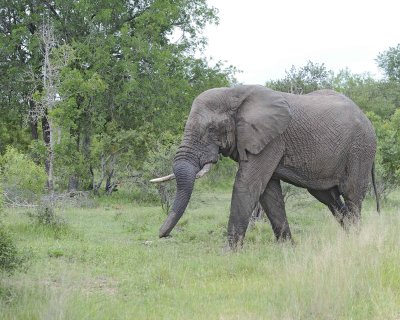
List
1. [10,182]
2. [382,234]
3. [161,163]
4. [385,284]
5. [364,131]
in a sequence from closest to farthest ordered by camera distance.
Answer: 1. [385,284]
2. [382,234]
3. [364,131]
4. [10,182]
5. [161,163]

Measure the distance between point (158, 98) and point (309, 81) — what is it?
6.34 m

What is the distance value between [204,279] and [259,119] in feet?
10.5

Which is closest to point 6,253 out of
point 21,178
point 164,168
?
point 21,178

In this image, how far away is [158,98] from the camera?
2352 centimetres

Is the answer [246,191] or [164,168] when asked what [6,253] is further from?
[164,168]

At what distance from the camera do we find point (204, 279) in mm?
7656

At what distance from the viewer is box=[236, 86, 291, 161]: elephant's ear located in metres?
9.80

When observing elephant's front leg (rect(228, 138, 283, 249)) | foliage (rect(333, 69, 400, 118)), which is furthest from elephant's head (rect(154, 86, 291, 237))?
foliage (rect(333, 69, 400, 118))

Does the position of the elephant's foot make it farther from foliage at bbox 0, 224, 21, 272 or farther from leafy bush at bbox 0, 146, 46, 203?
leafy bush at bbox 0, 146, 46, 203

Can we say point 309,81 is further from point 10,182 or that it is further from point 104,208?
point 10,182

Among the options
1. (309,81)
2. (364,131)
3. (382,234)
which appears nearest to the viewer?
(382,234)

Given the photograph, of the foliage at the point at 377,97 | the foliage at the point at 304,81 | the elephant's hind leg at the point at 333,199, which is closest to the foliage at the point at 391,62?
the foliage at the point at 377,97

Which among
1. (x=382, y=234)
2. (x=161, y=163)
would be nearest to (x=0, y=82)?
(x=161, y=163)

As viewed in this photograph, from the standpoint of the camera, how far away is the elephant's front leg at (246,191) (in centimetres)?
970
